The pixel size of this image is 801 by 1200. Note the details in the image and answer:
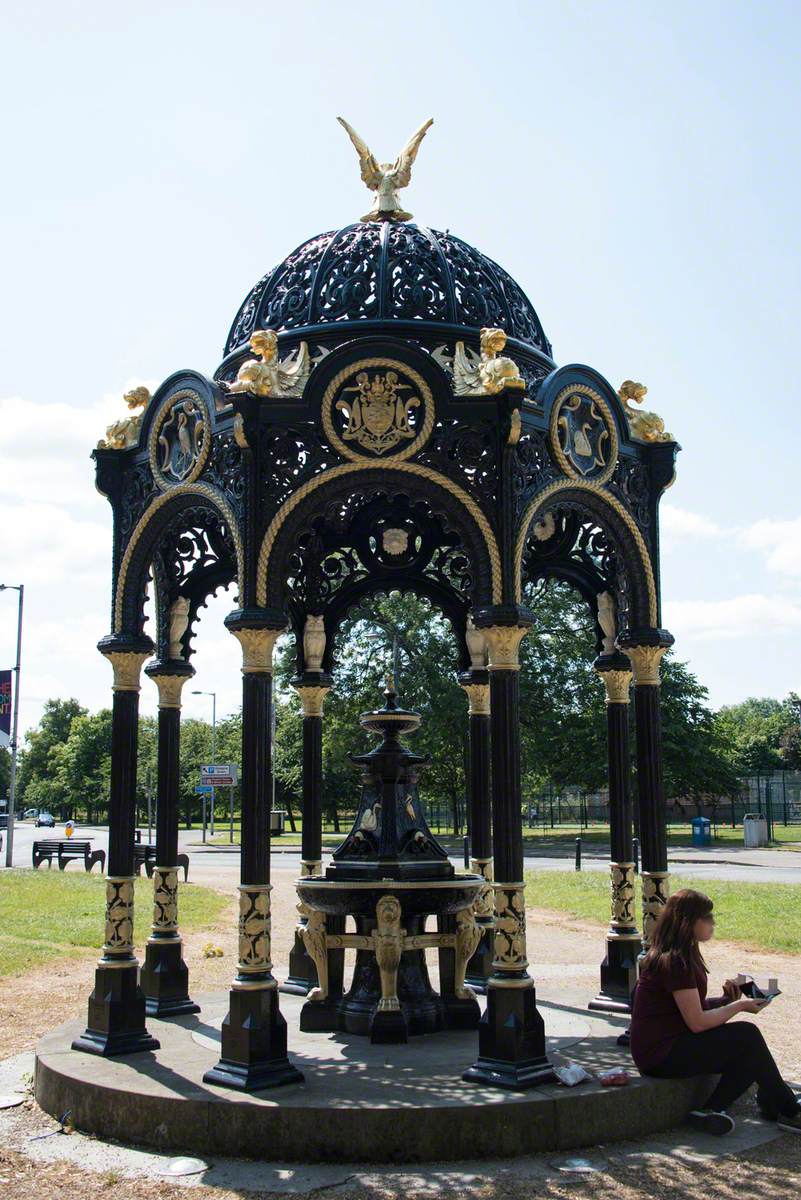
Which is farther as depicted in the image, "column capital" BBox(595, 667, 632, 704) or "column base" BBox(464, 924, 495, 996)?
"column base" BBox(464, 924, 495, 996)

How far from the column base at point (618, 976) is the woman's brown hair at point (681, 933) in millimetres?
2583

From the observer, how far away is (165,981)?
958cm

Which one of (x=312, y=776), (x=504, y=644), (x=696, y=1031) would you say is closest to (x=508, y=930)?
(x=696, y=1031)

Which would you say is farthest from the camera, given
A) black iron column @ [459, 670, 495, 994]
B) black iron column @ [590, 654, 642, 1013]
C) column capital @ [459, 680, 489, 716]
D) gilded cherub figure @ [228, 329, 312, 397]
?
column capital @ [459, 680, 489, 716]

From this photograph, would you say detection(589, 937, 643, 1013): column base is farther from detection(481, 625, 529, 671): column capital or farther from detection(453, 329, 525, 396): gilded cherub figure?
detection(453, 329, 525, 396): gilded cherub figure

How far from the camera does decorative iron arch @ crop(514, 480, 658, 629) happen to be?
855 cm

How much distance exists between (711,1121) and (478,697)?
202 inches

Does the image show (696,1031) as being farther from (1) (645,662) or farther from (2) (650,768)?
(1) (645,662)

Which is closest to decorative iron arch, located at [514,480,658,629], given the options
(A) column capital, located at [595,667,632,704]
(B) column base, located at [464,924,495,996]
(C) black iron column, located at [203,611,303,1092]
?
(A) column capital, located at [595,667,632,704]

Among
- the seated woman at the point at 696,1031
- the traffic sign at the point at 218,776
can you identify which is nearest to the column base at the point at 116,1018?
the seated woman at the point at 696,1031

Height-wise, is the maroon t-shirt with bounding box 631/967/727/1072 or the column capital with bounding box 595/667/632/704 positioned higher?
the column capital with bounding box 595/667/632/704

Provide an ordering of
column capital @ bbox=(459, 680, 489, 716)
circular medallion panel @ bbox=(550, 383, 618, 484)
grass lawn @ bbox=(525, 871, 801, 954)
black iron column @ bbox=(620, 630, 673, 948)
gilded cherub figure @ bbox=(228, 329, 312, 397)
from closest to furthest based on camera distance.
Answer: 1. gilded cherub figure @ bbox=(228, 329, 312, 397)
2. circular medallion panel @ bbox=(550, 383, 618, 484)
3. black iron column @ bbox=(620, 630, 673, 948)
4. column capital @ bbox=(459, 680, 489, 716)
5. grass lawn @ bbox=(525, 871, 801, 954)

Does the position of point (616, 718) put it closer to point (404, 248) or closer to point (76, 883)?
point (404, 248)

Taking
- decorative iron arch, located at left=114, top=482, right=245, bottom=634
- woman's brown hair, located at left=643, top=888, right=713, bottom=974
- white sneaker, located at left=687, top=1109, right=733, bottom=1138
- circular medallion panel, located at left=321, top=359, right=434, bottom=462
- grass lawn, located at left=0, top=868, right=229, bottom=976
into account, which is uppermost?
circular medallion panel, located at left=321, top=359, right=434, bottom=462
